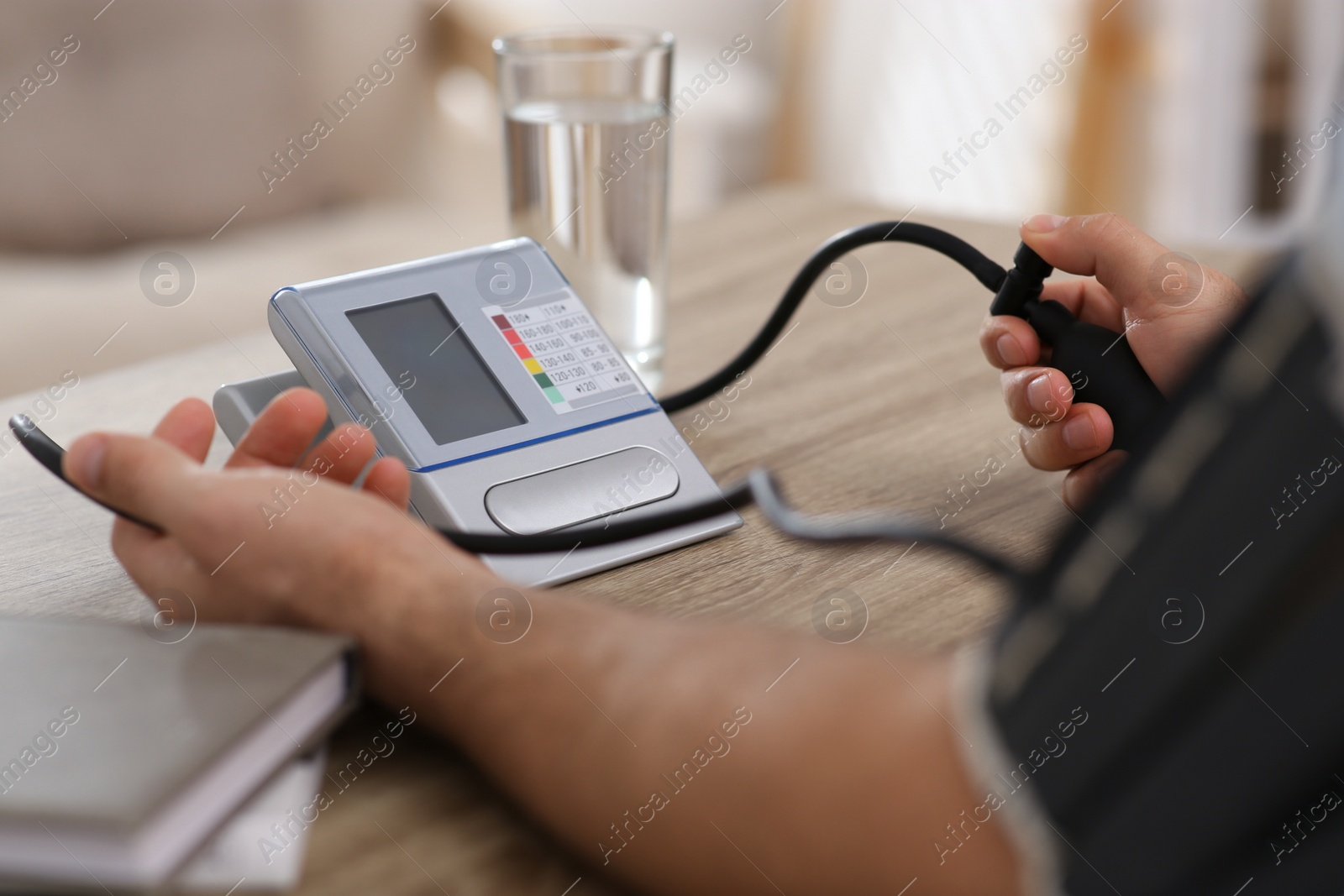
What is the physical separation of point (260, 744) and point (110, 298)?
1.34 metres

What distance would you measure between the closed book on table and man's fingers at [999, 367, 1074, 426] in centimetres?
42

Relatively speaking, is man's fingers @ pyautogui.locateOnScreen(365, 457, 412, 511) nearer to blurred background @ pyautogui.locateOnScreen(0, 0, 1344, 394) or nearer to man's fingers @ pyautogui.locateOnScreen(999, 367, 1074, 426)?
man's fingers @ pyautogui.locateOnScreen(999, 367, 1074, 426)

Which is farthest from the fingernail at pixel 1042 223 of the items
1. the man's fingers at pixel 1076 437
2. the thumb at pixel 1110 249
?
the man's fingers at pixel 1076 437

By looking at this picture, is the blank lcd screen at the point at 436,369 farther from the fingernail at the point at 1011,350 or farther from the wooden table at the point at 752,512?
the fingernail at the point at 1011,350

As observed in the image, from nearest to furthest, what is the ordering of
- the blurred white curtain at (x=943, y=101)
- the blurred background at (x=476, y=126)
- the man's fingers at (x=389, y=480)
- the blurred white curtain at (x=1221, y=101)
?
1. the man's fingers at (x=389, y=480)
2. the blurred background at (x=476, y=126)
3. the blurred white curtain at (x=1221, y=101)
4. the blurred white curtain at (x=943, y=101)

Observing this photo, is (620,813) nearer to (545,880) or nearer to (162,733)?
(545,880)

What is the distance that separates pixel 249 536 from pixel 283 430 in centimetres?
9

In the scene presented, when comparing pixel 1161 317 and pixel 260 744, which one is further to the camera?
pixel 1161 317

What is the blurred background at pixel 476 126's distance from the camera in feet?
5.63

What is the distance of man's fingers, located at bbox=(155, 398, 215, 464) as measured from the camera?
1.73 ft

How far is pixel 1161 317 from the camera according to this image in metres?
0.70

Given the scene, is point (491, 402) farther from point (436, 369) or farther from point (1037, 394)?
point (1037, 394)


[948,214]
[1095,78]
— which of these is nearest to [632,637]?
[948,214]

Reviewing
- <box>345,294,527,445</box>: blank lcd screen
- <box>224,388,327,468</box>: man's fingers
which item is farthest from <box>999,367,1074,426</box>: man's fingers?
<box>224,388,327,468</box>: man's fingers
